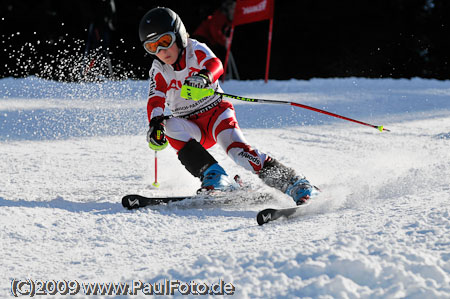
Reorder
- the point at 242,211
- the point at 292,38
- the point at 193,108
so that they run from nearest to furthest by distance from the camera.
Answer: the point at 242,211 → the point at 193,108 → the point at 292,38

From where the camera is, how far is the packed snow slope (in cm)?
189

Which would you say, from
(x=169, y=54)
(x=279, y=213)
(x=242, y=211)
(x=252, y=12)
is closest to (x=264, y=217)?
(x=279, y=213)

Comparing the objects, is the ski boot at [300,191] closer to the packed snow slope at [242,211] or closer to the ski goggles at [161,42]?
the packed snow slope at [242,211]

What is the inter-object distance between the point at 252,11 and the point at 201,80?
5770 millimetres

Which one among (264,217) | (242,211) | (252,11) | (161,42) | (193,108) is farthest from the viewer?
(252,11)

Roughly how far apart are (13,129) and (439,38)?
7.60 metres

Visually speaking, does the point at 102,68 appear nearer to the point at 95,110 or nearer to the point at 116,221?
the point at 95,110

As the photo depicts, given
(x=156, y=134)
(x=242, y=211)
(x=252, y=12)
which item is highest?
(x=252, y=12)

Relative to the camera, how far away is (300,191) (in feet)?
9.90

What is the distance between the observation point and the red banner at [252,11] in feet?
27.8

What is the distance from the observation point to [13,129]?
5359 mm

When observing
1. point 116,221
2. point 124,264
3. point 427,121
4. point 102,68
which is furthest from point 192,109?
point 102,68

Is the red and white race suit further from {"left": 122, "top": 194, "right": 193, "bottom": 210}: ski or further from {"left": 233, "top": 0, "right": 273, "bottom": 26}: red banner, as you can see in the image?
{"left": 233, "top": 0, "right": 273, "bottom": 26}: red banner

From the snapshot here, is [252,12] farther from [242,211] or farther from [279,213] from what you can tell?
[279,213]
